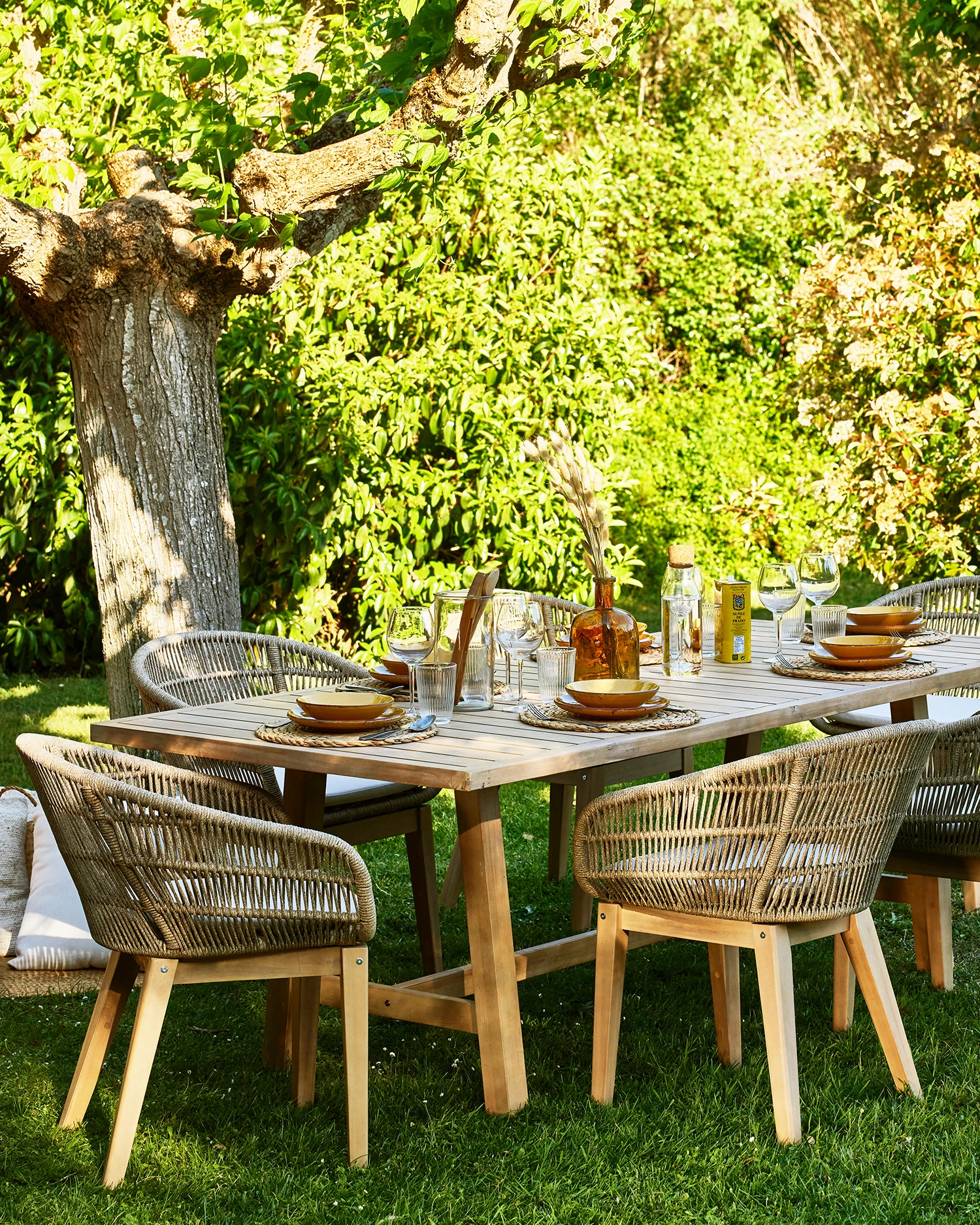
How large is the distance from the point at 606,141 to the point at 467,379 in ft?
19.8

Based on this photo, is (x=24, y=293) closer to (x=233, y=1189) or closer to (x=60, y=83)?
(x=60, y=83)

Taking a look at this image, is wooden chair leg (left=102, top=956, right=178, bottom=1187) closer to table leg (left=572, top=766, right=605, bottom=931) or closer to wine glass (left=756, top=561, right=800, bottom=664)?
table leg (left=572, top=766, right=605, bottom=931)

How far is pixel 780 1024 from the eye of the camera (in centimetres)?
277

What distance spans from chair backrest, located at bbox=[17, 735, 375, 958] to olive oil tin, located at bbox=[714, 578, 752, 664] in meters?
1.35

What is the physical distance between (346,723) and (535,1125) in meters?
0.87

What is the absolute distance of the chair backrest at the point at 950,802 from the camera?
3.22 meters

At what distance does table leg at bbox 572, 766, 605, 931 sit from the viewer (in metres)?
3.96

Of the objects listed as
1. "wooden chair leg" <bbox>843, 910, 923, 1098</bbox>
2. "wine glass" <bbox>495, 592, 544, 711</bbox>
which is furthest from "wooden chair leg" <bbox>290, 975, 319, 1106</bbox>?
"wooden chair leg" <bbox>843, 910, 923, 1098</bbox>

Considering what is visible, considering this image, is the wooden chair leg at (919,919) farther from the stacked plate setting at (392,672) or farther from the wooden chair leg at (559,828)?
the stacked plate setting at (392,672)

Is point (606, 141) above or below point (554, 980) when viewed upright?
above

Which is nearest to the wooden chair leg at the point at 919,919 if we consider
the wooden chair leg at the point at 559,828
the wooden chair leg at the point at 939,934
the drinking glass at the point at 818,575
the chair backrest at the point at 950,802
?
the wooden chair leg at the point at 939,934

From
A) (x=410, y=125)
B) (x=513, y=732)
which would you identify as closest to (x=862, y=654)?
(x=513, y=732)

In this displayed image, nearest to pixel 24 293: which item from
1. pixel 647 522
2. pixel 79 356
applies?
pixel 79 356

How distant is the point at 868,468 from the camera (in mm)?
7727
